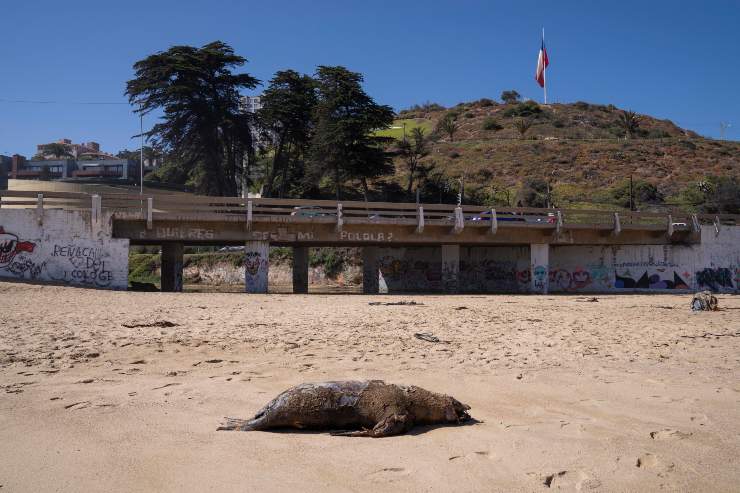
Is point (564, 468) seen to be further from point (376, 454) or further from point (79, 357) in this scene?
point (79, 357)

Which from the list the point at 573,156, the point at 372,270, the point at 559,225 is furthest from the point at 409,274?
the point at 573,156

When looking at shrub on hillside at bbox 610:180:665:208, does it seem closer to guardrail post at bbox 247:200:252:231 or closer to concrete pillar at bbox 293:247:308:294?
concrete pillar at bbox 293:247:308:294

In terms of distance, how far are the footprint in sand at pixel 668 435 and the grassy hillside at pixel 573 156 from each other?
50.8 metres

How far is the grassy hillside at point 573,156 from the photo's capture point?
65375 mm

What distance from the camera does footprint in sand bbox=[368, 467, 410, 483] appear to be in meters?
4.43

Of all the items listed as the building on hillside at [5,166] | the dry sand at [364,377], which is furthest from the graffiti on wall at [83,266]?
the building on hillside at [5,166]

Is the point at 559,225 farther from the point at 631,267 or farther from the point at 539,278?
the point at 631,267

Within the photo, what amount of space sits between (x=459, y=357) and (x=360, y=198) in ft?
150

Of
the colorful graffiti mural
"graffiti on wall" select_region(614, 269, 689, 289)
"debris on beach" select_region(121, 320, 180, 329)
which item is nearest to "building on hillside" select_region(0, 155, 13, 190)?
the colorful graffiti mural

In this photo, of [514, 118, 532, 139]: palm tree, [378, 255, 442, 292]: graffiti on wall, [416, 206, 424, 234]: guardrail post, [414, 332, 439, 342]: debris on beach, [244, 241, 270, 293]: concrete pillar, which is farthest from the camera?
[514, 118, 532, 139]: palm tree

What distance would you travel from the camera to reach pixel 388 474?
4516 mm

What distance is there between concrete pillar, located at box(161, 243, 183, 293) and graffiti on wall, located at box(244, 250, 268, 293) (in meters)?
4.67

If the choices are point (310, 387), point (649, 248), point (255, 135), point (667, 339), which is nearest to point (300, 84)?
point (255, 135)

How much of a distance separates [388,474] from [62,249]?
71.4 ft
